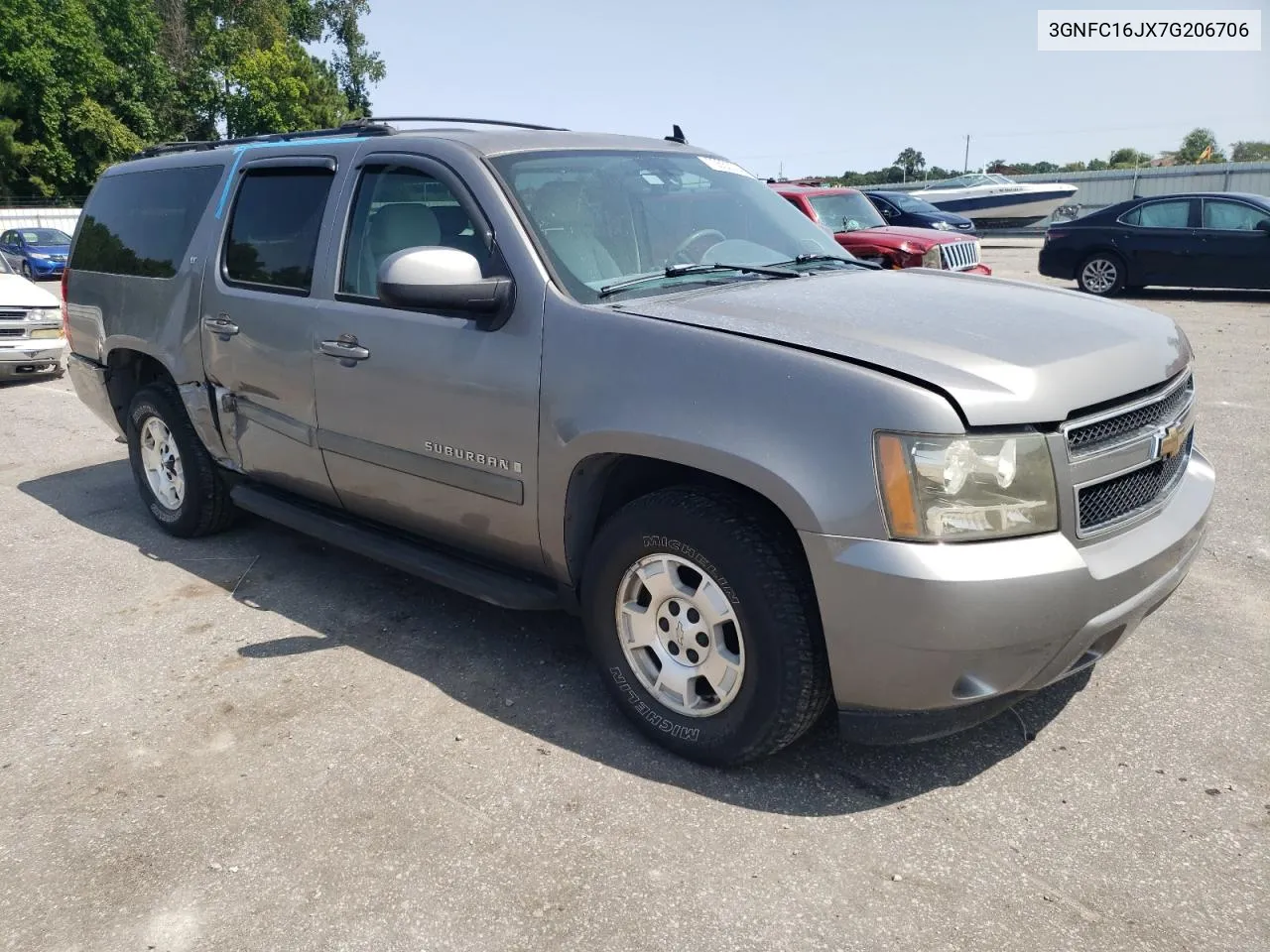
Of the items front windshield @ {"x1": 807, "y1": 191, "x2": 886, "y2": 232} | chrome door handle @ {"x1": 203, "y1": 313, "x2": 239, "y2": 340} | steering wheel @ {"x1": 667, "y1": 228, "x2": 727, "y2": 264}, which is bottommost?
chrome door handle @ {"x1": 203, "y1": 313, "x2": 239, "y2": 340}

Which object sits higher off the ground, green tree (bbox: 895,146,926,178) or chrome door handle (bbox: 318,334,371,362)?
green tree (bbox: 895,146,926,178)

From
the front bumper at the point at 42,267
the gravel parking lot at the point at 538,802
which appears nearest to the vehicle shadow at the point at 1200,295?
the gravel parking lot at the point at 538,802

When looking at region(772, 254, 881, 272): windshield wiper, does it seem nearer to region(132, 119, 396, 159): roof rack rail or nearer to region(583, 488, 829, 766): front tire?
region(583, 488, 829, 766): front tire

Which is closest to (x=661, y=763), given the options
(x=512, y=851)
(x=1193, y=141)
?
(x=512, y=851)

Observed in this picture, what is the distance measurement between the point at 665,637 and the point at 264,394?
2.19 meters

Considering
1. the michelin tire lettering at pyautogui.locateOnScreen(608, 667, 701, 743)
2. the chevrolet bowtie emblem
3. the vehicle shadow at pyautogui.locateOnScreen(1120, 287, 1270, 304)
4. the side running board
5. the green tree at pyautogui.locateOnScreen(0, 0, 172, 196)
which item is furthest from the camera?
the green tree at pyautogui.locateOnScreen(0, 0, 172, 196)

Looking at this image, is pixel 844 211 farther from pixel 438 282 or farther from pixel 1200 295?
pixel 438 282

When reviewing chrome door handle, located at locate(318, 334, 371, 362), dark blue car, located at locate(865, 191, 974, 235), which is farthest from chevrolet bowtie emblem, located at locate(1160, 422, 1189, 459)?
dark blue car, located at locate(865, 191, 974, 235)

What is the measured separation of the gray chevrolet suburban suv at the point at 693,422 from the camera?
254 cm

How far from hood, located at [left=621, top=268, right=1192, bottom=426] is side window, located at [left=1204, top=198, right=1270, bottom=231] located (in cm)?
1201

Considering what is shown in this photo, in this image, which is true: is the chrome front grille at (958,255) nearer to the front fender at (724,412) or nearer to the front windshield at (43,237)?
the front fender at (724,412)

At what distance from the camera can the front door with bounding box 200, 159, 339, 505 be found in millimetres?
4066

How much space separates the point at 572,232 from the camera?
11.4 feet

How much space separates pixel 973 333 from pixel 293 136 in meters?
3.40
